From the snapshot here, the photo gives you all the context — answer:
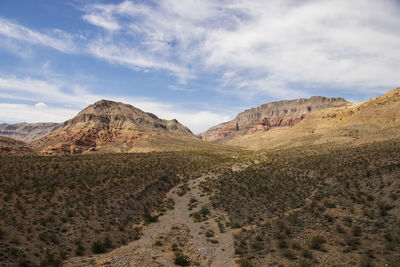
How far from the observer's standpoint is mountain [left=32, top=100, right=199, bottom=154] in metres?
101

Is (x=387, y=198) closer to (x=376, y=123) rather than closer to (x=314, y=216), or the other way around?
(x=314, y=216)

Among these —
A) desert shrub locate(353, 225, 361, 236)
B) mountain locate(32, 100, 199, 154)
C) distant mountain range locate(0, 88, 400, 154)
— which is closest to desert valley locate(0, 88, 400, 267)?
desert shrub locate(353, 225, 361, 236)

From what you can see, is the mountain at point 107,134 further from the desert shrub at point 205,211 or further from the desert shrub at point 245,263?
the desert shrub at point 245,263

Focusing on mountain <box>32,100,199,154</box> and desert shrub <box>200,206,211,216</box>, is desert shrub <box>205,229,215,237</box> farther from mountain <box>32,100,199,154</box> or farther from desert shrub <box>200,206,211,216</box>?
mountain <box>32,100,199,154</box>

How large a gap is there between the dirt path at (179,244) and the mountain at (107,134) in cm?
6969

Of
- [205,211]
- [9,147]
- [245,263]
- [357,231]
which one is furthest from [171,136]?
[245,263]

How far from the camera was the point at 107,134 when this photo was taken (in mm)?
122875

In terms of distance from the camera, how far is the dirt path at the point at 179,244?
12430 mm

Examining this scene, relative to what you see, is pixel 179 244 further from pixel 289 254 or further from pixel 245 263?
pixel 289 254

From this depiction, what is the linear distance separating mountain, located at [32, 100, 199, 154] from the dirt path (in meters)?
69.7

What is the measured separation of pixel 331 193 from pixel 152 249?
55.3 ft

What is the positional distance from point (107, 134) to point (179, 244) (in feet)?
389

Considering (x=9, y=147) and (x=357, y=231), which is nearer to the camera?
(x=357, y=231)

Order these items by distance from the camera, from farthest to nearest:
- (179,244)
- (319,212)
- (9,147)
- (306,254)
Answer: (9,147) → (319,212) → (179,244) → (306,254)
